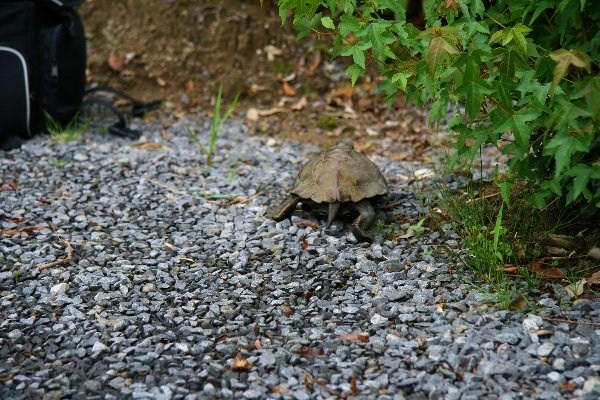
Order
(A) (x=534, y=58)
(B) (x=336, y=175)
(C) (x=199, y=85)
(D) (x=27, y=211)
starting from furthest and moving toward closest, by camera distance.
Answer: (C) (x=199, y=85) → (D) (x=27, y=211) → (B) (x=336, y=175) → (A) (x=534, y=58)

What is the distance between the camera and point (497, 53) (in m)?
2.70

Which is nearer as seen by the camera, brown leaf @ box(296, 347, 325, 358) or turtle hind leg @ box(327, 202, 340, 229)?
brown leaf @ box(296, 347, 325, 358)

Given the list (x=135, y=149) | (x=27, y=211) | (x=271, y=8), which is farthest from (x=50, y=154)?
(x=271, y=8)

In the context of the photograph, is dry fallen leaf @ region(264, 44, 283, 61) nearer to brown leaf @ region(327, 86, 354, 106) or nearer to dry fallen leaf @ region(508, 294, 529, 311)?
brown leaf @ region(327, 86, 354, 106)

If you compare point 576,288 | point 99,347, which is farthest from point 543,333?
point 99,347

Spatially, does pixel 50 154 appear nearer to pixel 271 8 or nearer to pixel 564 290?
pixel 271 8

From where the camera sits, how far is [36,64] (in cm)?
478

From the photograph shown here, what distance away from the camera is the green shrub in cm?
250

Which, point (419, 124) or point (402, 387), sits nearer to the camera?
point (402, 387)

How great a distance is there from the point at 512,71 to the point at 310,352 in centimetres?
123

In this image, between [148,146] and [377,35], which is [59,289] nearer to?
[377,35]

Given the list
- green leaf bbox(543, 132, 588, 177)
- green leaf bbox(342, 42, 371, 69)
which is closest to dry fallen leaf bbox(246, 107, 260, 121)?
green leaf bbox(342, 42, 371, 69)

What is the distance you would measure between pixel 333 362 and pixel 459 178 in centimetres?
168

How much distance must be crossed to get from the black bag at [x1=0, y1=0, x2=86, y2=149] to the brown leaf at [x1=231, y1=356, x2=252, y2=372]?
277cm
